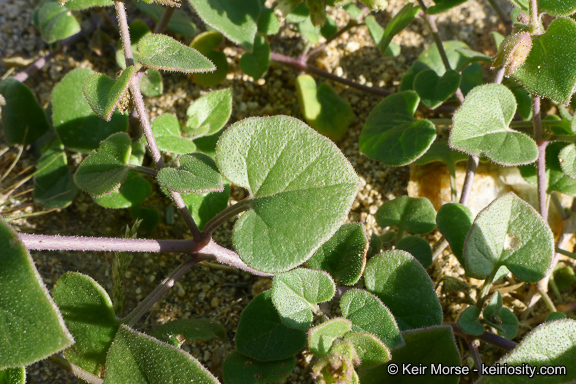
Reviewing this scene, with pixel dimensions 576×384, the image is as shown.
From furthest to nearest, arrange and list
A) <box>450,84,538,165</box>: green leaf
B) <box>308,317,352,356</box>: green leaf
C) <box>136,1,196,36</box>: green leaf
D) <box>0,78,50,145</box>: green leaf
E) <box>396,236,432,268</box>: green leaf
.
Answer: <box>136,1,196,36</box>: green leaf
<box>0,78,50,145</box>: green leaf
<box>396,236,432,268</box>: green leaf
<box>450,84,538,165</box>: green leaf
<box>308,317,352,356</box>: green leaf

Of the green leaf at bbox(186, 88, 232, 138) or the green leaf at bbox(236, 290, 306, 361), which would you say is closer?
the green leaf at bbox(236, 290, 306, 361)

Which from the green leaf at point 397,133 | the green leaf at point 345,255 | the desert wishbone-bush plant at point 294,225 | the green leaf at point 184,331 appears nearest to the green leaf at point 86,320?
the desert wishbone-bush plant at point 294,225

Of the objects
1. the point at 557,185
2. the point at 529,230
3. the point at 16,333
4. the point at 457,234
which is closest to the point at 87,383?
the point at 16,333

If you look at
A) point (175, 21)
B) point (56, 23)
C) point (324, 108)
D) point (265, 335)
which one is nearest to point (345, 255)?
point (265, 335)

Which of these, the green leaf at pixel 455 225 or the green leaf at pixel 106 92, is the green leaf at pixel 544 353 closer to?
the green leaf at pixel 455 225

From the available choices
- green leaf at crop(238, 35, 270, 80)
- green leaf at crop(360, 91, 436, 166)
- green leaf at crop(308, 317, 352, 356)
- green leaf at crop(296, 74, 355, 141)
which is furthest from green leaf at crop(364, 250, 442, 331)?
green leaf at crop(238, 35, 270, 80)

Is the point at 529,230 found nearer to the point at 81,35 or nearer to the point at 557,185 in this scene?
the point at 557,185

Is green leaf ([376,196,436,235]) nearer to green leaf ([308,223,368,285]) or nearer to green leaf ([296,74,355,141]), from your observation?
green leaf ([308,223,368,285])
